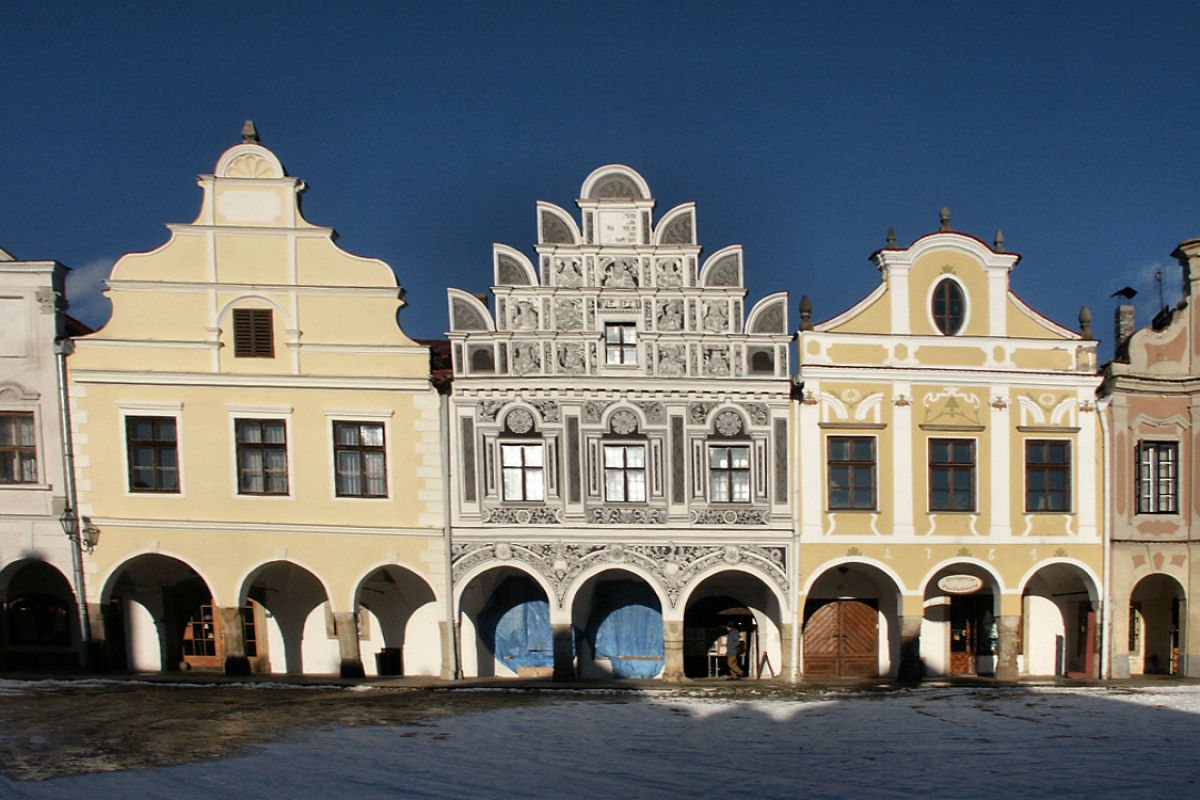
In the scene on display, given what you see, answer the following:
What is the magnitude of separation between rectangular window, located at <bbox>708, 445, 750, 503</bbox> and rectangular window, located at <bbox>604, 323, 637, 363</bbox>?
2803 mm

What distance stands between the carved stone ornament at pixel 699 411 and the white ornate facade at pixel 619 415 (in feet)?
0.07

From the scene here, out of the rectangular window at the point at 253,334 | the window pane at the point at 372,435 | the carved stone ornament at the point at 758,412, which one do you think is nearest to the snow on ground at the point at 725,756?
the carved stone ornament at the point at 758,412

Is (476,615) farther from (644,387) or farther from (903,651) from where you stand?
(903,651)

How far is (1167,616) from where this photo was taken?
21.2 metres

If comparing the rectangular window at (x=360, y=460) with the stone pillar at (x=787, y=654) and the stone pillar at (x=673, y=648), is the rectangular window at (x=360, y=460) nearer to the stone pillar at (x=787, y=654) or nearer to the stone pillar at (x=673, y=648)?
the stone pillar at (x=673, y=648)

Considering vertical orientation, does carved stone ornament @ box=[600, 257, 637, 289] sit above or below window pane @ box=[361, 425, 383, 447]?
above

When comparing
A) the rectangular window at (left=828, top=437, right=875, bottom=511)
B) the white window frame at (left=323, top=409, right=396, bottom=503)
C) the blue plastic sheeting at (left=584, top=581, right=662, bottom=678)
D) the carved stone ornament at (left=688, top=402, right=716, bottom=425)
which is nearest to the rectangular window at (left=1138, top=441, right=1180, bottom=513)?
the rectangular window at (left=828, top=437, right=875, bottom=511)

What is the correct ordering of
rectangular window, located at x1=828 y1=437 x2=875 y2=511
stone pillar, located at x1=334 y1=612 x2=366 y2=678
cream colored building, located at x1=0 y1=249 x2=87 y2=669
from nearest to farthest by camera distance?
cream colored building, located at x1=0 y1=249 x2=87 y2=669 → stone pillar, located at x1=334 y1=612 x2=366 y2=678 → rectangular window, located at x1=828 y1=437 x2=875 y2=511

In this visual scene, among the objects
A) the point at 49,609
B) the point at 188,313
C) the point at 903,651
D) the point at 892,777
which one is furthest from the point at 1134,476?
the point at 49,609

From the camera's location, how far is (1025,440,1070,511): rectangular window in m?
20.0

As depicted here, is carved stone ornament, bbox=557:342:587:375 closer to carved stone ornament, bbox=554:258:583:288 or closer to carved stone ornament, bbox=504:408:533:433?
carved stone ornament, bbox=504:408:533:433

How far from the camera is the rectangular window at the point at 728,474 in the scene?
19359 mm

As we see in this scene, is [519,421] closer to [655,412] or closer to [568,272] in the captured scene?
[655,412]

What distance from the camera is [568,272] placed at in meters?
19.3
